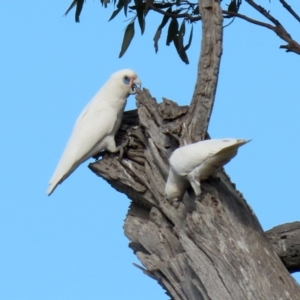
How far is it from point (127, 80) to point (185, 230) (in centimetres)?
142

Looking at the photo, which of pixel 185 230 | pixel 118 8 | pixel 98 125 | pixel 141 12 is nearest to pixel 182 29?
pixel 141 12

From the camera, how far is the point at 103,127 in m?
5.28

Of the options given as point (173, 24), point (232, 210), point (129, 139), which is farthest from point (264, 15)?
point (232, 210)

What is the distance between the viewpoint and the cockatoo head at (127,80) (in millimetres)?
5453

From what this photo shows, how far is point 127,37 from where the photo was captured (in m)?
5.48

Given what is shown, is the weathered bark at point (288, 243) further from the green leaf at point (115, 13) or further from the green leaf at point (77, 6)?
the green leaf at point (77, 6)

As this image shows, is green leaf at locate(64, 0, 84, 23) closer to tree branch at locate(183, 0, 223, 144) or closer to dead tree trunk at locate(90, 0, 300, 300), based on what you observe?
dead tree trunk at locate(90, 0, 300, 300)

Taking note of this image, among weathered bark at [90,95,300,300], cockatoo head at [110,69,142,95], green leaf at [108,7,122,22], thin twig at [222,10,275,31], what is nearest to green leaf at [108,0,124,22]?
green leaf at [108,7,122,22]

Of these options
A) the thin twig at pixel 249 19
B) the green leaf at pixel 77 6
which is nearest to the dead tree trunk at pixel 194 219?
the thin twig at pixel 249 19

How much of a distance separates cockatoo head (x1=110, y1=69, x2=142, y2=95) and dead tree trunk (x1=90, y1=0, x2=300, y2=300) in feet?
1.56

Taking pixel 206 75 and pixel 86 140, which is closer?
pixel 206 75

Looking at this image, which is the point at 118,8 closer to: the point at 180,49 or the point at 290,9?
the point at 180,49

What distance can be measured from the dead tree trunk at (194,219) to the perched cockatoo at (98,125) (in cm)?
15

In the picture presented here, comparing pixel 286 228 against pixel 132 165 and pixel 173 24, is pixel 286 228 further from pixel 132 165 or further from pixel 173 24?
pixel 173 24
